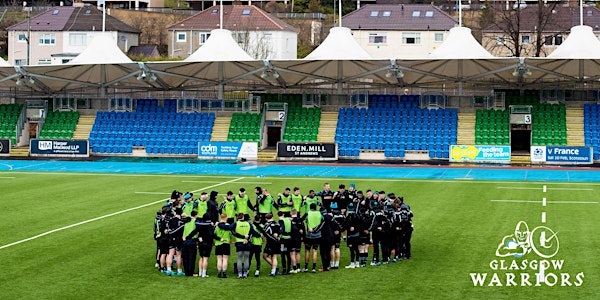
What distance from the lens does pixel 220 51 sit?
191ft

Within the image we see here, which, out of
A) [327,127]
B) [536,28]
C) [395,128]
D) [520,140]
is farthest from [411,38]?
[395,128]

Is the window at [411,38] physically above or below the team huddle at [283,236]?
above

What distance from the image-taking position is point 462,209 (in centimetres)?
3316

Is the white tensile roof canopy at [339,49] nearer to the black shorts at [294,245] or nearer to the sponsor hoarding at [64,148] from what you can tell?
the sponsor hoarding at [64,148]

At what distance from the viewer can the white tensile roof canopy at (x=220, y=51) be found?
57.8 meters

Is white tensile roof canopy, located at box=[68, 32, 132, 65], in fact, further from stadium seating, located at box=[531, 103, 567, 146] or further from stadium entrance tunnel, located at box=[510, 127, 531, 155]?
stadium seating, located at box=[531, 103, 567, 146]

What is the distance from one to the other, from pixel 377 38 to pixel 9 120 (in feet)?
126

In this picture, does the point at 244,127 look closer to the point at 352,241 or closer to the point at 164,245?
the point at 352,241

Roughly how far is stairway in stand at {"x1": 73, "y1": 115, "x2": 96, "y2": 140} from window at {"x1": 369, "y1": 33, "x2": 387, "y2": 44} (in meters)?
33.3

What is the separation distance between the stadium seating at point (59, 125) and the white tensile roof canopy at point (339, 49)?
742 inches

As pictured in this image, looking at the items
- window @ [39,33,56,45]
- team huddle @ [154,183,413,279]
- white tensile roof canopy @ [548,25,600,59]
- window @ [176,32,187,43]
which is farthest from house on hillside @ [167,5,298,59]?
team huddle @ [154,183,413,279]

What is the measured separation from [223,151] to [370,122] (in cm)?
1030

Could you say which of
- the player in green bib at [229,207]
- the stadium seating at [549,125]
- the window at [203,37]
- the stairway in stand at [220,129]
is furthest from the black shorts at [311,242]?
the window at [203,37]

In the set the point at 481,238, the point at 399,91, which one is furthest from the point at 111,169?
the point at 481,238
